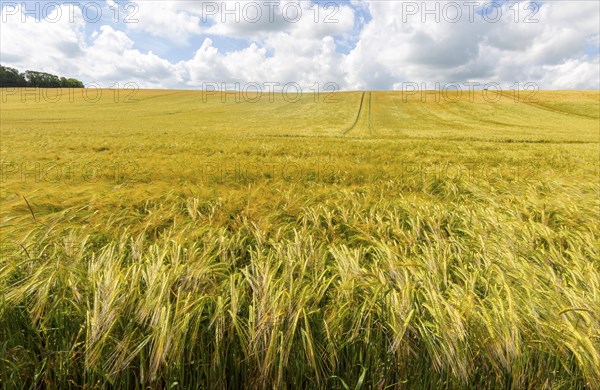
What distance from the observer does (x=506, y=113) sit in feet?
123

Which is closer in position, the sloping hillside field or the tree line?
the sloping hillside field

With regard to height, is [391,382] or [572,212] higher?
[572,212]

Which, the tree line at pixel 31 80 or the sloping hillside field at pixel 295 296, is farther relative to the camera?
the tree line at pixel 31 80

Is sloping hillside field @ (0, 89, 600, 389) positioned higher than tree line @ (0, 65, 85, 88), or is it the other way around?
tree line @ (0, 65, 85, 88)

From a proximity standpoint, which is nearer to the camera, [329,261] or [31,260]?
[31,260]

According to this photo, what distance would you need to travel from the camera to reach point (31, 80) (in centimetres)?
8800

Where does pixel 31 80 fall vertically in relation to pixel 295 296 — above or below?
above

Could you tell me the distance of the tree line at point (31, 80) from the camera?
80250 mm

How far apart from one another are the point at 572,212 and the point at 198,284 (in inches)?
184

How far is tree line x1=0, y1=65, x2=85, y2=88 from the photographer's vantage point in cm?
8025

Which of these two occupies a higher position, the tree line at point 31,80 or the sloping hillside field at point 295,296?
the tree line at point 31,80

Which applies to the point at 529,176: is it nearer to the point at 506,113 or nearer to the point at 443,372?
the point at 443,372

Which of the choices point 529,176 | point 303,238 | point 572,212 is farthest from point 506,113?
point 303,238

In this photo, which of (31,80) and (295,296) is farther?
(31,80)
